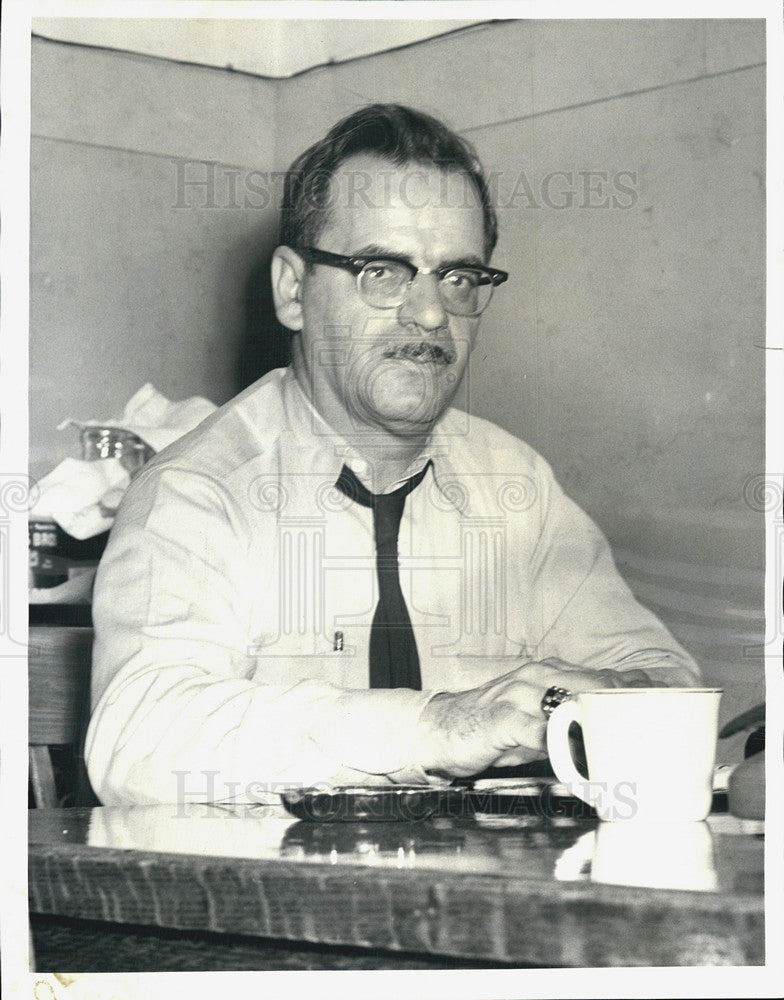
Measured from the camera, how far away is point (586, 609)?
102cm

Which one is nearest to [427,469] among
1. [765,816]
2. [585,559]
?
[585,559]

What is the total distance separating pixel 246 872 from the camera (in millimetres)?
643

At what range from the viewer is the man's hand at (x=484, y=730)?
0.85m

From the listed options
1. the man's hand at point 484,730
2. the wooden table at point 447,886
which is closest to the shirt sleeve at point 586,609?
the man's hand at point 484,730

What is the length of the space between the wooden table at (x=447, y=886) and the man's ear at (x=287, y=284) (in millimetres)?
447

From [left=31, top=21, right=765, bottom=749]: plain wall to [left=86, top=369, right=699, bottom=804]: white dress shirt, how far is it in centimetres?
4

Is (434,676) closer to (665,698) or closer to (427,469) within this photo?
(427,469)

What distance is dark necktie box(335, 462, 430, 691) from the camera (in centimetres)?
99

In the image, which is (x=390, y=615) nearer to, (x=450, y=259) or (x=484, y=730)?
(x=484, y=730)

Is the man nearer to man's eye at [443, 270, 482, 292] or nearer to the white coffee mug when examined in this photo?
man's eye at [443, 270, 482, 292]

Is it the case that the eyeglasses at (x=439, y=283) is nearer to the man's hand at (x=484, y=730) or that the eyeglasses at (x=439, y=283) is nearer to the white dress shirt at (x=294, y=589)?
the white dress shirt at (x=294, y=589)

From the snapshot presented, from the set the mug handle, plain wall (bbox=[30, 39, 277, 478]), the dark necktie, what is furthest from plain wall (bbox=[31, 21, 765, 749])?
the mug handle

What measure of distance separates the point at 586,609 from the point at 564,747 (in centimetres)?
27

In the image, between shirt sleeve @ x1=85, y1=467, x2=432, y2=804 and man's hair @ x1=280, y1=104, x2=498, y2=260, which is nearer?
shirt sleeve @ x1=85, y1=467, x2=432, y2=804
